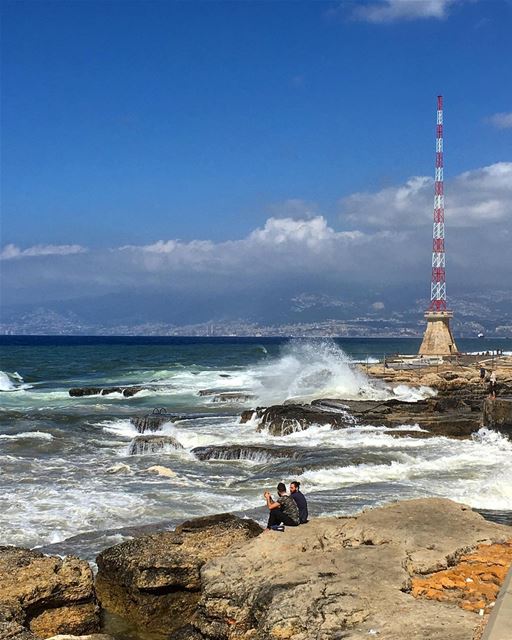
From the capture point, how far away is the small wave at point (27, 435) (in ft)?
79.3

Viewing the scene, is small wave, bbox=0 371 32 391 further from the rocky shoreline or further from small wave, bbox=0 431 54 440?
the rocky shoreline

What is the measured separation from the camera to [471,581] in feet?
25.0

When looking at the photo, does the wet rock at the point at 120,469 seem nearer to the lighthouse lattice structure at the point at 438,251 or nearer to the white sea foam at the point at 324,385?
the white sea foam at the point at 324,385

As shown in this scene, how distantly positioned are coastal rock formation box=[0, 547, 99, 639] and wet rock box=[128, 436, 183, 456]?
12921mm

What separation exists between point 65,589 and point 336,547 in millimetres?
3440

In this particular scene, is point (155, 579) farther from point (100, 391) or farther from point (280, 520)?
point (100, 391)

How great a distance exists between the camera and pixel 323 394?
37.2 metres

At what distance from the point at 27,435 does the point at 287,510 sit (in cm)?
1706

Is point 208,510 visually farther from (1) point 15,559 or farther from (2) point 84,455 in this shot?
(2) point 84,455

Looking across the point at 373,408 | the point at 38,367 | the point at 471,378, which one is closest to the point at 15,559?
the point at 373,408

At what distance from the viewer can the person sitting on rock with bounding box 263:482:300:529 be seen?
32.8 feet

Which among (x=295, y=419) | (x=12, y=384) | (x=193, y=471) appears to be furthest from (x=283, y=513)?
(x=12, y=384)

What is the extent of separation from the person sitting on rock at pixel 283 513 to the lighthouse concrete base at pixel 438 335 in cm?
5285

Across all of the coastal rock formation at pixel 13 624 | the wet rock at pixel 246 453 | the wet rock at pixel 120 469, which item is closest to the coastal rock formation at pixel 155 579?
the coastal rock formation at pixel 13 624
